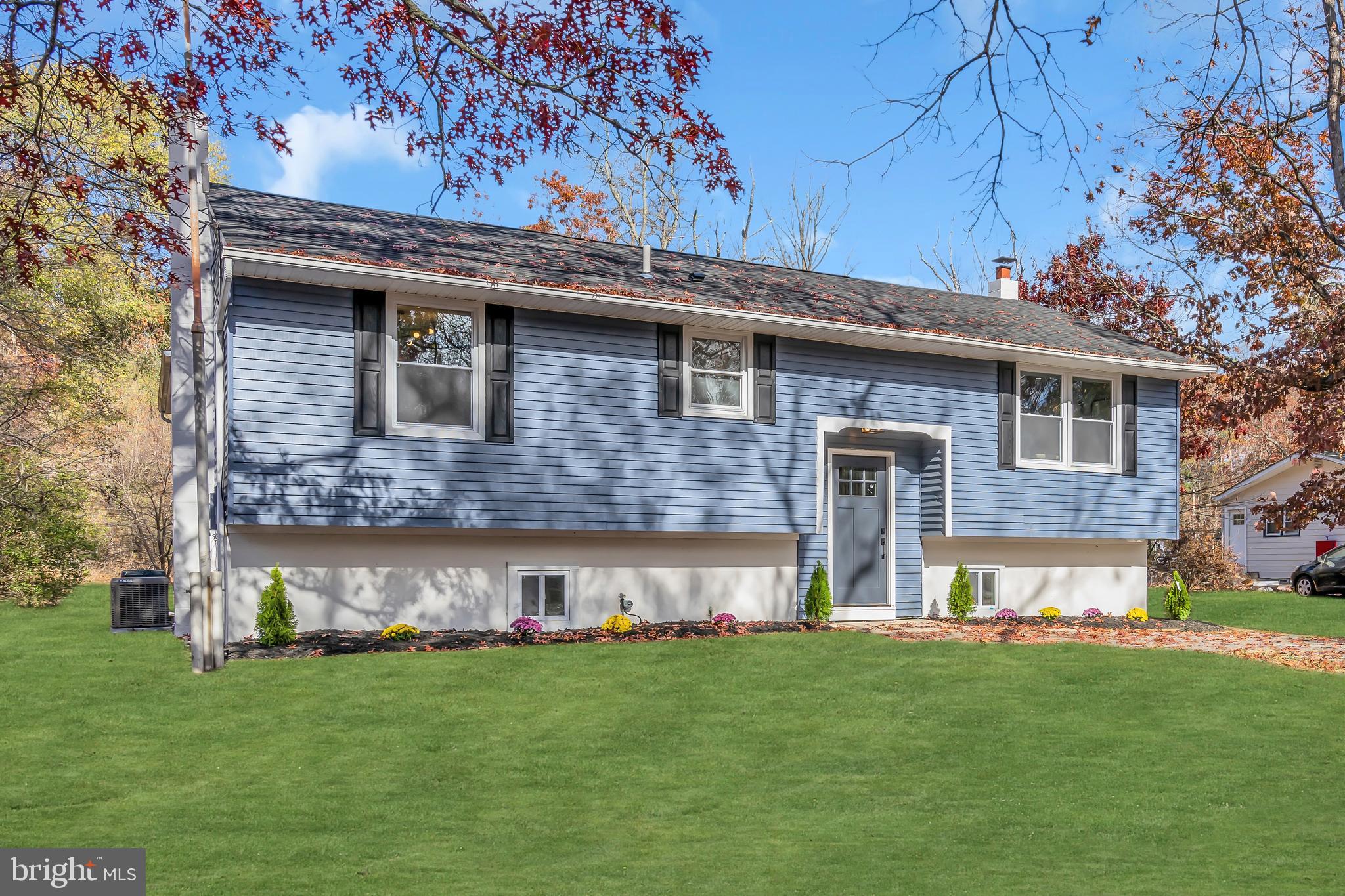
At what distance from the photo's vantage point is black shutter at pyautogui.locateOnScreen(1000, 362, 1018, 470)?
62.1ft

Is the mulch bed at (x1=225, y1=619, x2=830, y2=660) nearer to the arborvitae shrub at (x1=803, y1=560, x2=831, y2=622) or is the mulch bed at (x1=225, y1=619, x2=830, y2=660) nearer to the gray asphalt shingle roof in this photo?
the arborvitae shrub at (x1=803, y1=560, x2=831, y2=622)

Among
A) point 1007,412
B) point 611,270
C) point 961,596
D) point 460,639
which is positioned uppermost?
point 611,270

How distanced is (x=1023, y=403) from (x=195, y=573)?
528 inches

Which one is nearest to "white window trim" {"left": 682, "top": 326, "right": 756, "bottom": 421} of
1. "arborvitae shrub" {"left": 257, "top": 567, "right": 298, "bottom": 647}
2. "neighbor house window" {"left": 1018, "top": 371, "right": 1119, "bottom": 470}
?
"neighbor house window" {"left": 1018, "top": 371, "right": 1119, "bottom": 470}

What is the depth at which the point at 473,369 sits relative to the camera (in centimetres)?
1489

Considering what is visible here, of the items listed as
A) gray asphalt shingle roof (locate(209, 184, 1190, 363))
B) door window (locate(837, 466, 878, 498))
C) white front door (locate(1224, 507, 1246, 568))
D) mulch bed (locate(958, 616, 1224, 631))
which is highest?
gray asphalt shingle roof (locate(209, 184, 1190, 363))

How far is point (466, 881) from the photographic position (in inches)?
241

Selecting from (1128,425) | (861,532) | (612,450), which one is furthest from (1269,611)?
(612,450)

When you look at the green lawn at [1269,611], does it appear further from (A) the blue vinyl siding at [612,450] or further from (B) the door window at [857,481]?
(B) the door window at [857,481]

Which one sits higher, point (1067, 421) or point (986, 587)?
point (1067, 421)

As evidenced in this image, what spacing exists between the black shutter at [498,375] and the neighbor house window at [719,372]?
2750 mm

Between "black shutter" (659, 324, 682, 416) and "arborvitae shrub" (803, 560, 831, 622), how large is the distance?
3.27m

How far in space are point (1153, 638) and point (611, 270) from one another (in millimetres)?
9226

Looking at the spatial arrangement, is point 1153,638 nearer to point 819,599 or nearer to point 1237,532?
point 819,599
